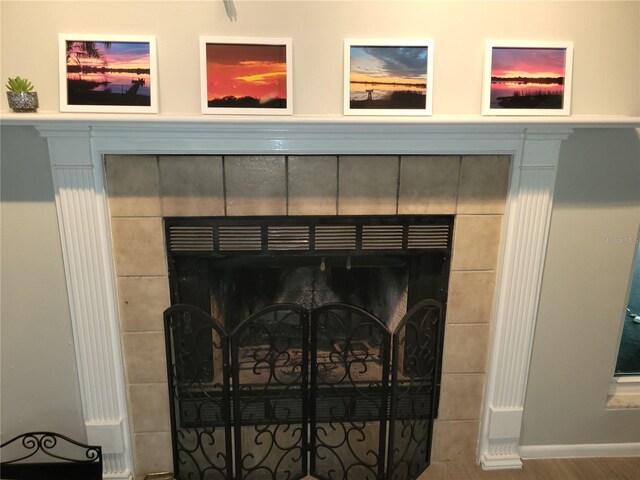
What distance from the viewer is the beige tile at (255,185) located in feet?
5.36

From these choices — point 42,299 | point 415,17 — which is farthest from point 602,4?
point 42,299

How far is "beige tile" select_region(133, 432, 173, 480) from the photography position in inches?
73.0

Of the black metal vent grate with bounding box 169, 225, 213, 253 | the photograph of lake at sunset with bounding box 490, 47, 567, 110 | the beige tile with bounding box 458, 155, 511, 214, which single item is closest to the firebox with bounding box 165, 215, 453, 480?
the black metal vent grate with bounding box 169, 225, 213, 253

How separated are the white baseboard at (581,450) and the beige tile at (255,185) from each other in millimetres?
1457

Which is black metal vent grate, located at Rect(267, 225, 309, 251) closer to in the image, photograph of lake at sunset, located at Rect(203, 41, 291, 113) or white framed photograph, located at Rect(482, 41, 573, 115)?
photograph of lake at sunset, located at Rect(203, 41, 291, 113)

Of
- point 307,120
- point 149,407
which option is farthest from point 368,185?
point 149,407

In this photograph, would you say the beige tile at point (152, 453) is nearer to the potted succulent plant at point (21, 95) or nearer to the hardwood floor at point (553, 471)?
the hardwood floor at point (553, 471)

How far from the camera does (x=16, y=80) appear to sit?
1.44 metres

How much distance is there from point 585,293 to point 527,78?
0.86 m

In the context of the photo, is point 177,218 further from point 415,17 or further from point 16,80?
point 415,17

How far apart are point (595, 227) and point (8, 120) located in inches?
80.4

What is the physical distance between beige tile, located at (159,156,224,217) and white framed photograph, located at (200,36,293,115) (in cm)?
19

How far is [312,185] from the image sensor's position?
65.4 inches

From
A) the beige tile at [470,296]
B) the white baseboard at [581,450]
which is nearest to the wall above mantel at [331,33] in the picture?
the beige tile at [470,296]
